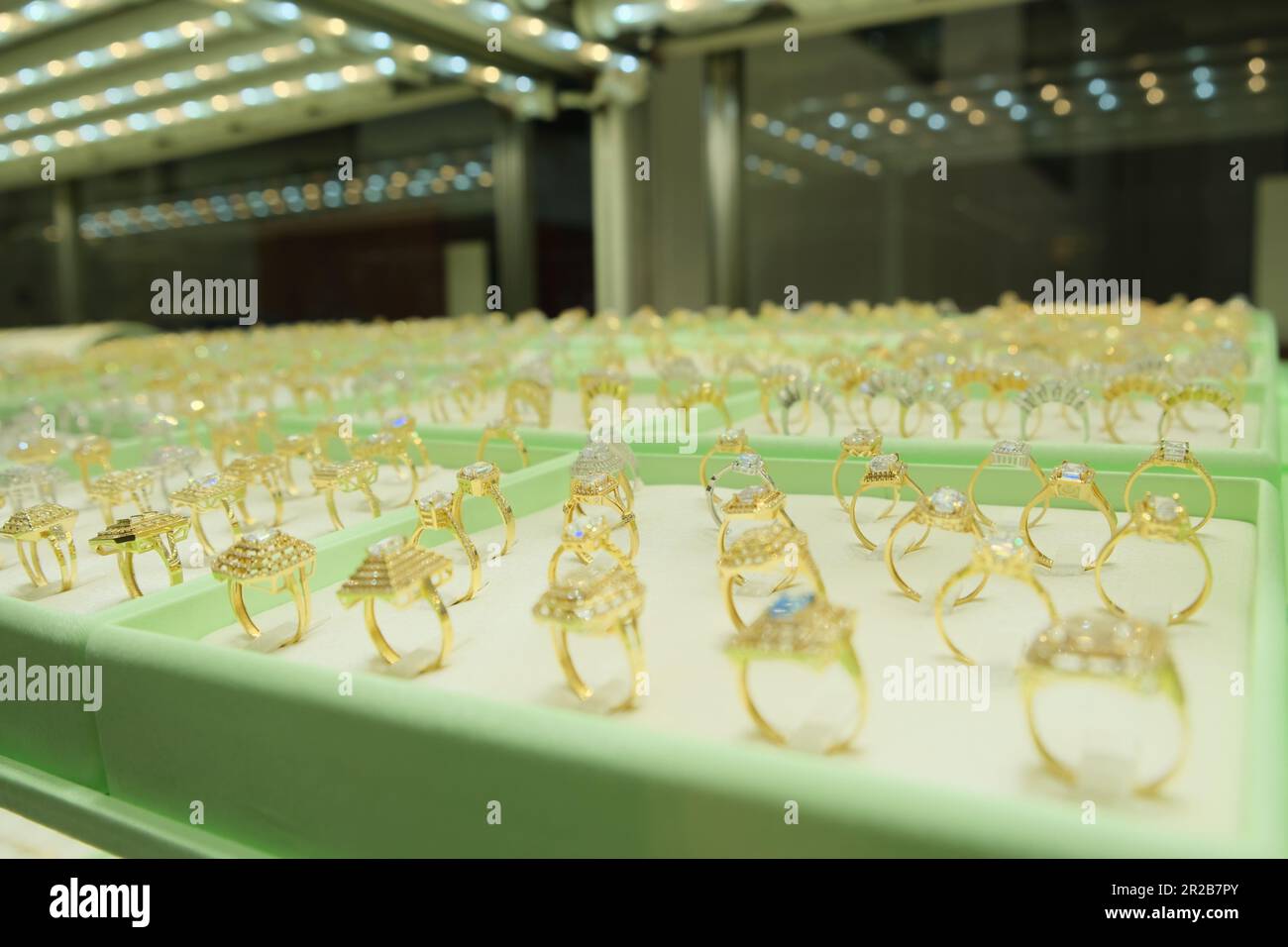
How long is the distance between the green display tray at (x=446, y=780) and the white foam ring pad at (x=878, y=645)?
0.05m

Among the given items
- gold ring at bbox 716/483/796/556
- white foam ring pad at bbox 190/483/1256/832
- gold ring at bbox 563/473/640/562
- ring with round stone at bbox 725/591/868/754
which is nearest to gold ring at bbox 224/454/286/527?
white foam ring pad at bbox 190/483/1256/832

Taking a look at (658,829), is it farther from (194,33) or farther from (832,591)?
(194,33)

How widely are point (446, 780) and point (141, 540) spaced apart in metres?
0.71

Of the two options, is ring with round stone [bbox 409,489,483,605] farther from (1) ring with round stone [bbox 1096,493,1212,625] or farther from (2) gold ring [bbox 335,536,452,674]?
(1) ring with round stone [bbox 1096,493,1212,625]

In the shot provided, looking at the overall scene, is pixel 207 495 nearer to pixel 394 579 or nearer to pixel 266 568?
pixel 266 568

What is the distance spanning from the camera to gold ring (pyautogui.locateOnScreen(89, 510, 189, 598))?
146cm

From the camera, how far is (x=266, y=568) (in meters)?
1.28

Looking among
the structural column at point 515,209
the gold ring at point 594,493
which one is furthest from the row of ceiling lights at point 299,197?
the gold ring at point 594,493

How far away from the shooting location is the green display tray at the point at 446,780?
818 millimetres

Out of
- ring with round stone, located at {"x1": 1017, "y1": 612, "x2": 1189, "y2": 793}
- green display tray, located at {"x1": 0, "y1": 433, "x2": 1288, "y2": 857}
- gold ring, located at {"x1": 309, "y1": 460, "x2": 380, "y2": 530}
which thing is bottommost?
green display tray, located at {"x1": 0, "y1": 433, "x2": 1288, "y2": 857}

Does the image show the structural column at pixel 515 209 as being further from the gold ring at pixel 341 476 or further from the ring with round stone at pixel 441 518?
the ring with round stone at pixel 441 518

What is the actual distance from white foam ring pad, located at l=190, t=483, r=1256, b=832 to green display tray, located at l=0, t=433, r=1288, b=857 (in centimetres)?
5

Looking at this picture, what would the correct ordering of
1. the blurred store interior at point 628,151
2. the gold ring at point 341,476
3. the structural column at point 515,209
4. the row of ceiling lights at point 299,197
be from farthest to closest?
1. the row of ceiling lights at point 299,197
2. the structural column at point 515,209
3. the blurred store interior at point 628,151
4. the gold ring at point 341,476

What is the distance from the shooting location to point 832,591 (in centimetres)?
151
